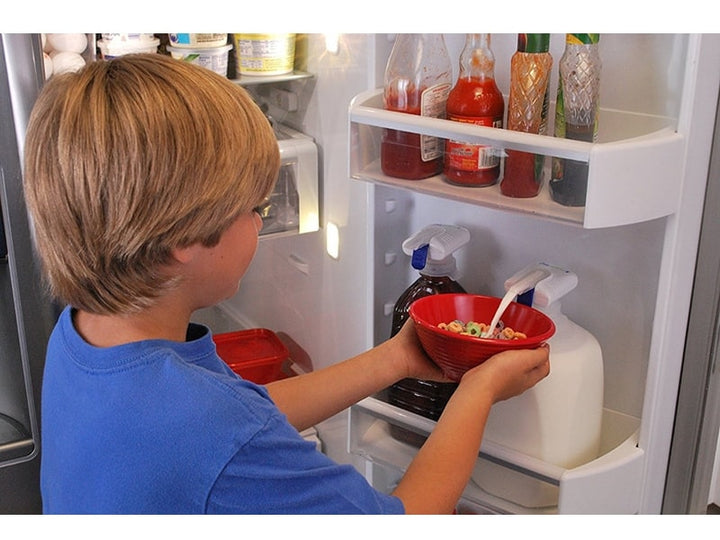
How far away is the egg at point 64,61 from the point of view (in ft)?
4.92

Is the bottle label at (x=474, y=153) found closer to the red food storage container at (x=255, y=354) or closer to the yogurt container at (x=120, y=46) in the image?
the yogurt container at (x=120, y=46)

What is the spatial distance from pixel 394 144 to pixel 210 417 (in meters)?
0.49

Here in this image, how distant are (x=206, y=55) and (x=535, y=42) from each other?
28.8 inches

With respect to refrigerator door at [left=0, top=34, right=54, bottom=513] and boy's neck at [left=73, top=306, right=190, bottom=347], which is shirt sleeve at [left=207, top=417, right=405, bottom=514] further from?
refrigerator door at [left=0, top=34, right=54, bottom=513]

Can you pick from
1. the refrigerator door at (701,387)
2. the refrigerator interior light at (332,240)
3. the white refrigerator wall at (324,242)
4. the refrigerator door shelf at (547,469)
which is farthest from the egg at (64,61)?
the refrigerator door at (701,387)

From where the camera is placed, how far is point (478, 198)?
1.09 meters

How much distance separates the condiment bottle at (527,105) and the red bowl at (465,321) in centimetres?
A: 17

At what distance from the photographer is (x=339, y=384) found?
3.95 feet

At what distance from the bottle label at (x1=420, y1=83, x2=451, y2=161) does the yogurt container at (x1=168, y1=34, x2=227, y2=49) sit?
1.87 feet

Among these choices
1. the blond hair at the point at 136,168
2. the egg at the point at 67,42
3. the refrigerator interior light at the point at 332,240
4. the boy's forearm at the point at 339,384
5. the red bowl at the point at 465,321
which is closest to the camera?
the blond hair at the point at 136,168

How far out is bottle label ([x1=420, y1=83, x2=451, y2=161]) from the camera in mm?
1145

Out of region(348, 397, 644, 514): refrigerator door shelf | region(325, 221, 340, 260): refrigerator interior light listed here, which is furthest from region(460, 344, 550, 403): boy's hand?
region(325, 221, 340, 260): refrigerator interior light
